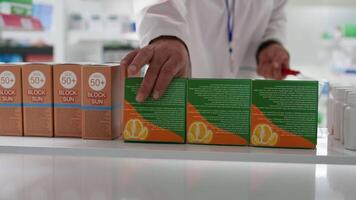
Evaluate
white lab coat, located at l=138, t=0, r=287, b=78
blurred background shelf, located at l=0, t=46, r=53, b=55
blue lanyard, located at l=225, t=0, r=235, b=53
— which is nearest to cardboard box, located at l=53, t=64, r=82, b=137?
white lab coat, located at l=138, t=0, r=287, b=78

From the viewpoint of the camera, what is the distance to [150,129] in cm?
124

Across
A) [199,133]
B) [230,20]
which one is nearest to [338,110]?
[199,133]

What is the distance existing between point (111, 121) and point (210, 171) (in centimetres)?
34

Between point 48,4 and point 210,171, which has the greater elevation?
point 48,4

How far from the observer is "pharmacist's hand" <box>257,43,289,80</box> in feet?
7.04

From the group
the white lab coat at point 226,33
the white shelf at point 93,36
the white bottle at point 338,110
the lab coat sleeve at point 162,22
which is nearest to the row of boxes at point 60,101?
the lab coat sleeve at point 162,22

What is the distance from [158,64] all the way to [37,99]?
1.11 feet

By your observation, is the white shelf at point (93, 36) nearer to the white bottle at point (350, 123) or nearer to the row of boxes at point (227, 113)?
the row of boxes at point (227, 113)

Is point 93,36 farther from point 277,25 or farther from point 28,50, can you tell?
point 277,25

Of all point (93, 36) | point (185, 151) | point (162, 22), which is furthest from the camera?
point (93, 36)

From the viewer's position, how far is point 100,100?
1259mm

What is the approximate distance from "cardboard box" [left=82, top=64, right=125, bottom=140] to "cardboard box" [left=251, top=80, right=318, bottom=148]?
35 centimetres

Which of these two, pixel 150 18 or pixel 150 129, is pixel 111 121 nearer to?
pixel 150 129

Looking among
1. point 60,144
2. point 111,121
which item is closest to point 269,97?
point 111,121
